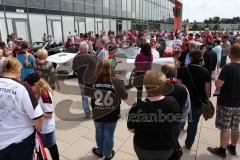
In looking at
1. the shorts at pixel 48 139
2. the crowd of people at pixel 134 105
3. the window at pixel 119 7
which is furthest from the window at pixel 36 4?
the shorts at pixel 48 139

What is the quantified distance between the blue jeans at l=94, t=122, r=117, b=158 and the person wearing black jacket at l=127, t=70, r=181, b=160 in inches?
40.0

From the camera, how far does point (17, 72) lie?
89.3 inches

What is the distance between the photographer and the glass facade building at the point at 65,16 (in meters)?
14.3

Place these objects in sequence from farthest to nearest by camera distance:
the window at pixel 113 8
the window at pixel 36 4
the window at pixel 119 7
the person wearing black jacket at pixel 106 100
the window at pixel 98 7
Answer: the window at pixel 119 7 < the window at pixel 113 8 < the window at pixel 98 7 < the window at pixel 36 4 < the person wearing black jacket at pixel 106 100

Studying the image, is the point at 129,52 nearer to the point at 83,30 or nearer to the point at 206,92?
the point at 206,92

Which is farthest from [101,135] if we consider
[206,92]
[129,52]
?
[129,52]

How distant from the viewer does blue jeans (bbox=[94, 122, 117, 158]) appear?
322 cm

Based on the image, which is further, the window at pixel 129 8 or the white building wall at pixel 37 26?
the window at pixel 129 8

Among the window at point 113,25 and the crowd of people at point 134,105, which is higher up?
the window at point 113,25

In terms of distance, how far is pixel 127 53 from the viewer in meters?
8.80

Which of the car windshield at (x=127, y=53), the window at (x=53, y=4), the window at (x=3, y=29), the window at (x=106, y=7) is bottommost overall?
the car windshield at (x=127, y=53)

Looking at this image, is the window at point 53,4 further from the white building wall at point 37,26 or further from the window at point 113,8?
the window at point 113,8

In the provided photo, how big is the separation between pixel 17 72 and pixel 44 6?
16.3 metres

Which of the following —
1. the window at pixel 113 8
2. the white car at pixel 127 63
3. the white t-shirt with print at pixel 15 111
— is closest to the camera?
the white t-shirt with print at pixel 15 111
